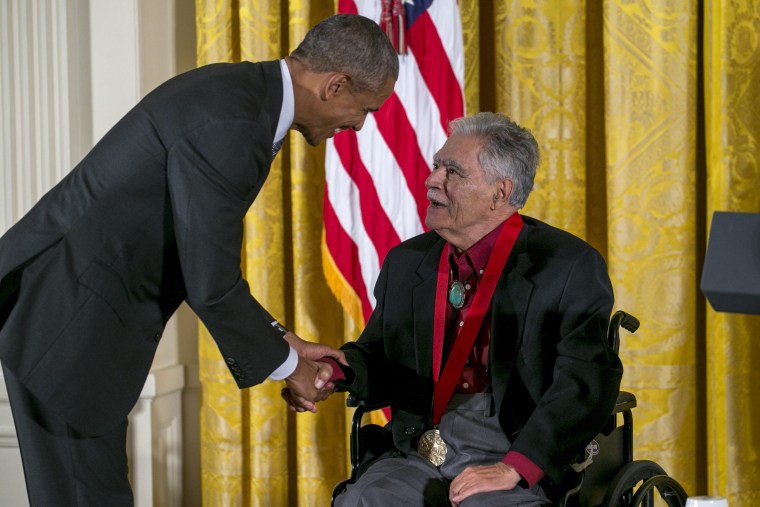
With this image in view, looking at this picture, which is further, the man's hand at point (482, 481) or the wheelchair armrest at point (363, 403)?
the wheelchair armrest at point (363, 403)

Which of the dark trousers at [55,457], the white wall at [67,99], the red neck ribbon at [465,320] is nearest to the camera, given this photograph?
the dark trousers at [55,457]

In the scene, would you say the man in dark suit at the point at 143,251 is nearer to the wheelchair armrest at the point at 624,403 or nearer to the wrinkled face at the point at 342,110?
the wrinkled face at the point at 342,110

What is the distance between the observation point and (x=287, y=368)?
92.0 inches

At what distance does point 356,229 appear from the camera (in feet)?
11.8

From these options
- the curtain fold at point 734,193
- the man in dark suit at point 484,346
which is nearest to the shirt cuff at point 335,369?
the man in dark suit at point 484,346

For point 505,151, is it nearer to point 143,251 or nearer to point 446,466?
point 446,466

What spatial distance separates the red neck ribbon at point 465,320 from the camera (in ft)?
7.82

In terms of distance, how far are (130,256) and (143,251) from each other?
0.11ft

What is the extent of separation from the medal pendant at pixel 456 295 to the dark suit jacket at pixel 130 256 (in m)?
0.50

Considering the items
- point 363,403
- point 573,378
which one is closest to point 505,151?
point 573,378

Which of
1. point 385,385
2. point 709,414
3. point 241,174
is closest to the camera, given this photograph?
point 241,174

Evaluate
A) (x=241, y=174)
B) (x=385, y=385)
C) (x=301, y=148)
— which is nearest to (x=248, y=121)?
(x=241, y=174)

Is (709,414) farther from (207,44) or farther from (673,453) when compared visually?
(207,44)

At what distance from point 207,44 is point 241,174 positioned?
203cm
